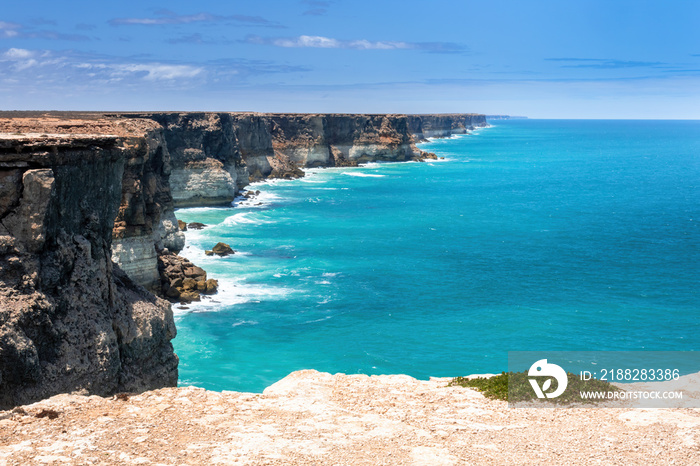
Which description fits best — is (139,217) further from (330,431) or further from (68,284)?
(330,431)

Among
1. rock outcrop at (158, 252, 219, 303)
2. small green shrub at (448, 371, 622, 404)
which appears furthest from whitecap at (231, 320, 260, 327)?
small green shrub at (448, 371, 622, 404)

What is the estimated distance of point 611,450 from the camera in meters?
13.3

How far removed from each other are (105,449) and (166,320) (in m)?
7.92

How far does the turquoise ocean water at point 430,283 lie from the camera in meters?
34.0

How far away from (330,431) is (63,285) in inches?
332

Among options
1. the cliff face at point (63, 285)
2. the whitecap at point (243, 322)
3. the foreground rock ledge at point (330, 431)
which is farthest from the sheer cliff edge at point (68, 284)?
the whitecap at point (243, 322)

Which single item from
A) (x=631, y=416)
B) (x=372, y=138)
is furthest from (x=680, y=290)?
(x=372, y=138)

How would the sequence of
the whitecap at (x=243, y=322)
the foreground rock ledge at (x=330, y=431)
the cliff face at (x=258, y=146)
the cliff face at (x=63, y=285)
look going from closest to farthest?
the foreground rock ledge at (x=330, y=431) → the cliff face at (x=63, y=285) → the whitecap at (x=243, y=322) → the cliff face at (x=258, y=146)

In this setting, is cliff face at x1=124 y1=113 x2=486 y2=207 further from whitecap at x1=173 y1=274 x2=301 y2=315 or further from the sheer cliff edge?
the sheer cliff edge

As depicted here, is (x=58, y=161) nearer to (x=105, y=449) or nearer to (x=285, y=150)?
(x=105, y=449)

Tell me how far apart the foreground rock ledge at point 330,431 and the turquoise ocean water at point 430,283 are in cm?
1456

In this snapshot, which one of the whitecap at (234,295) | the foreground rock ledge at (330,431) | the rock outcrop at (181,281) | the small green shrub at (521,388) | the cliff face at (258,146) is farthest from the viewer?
the cliff face at (258,146)

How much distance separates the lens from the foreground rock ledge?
12602 mm

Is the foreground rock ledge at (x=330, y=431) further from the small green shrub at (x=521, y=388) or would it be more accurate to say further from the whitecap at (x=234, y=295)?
the whitecap at (x=234, y=295)
